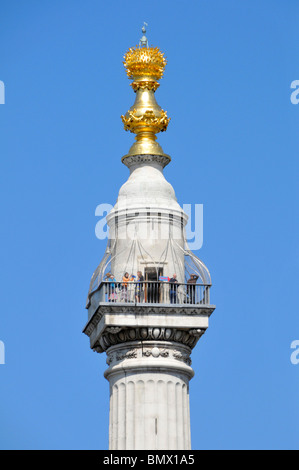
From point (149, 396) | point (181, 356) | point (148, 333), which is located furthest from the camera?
point (181, 356)

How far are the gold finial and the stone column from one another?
1025 centimetres

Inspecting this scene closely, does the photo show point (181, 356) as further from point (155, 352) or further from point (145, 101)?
point (145, 101)

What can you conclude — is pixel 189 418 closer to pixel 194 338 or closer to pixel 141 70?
pixel 194 338

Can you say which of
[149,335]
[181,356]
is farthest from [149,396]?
[149,335]

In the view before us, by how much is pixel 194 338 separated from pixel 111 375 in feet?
13.3

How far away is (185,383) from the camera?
267 feet

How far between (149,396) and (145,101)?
1497 cm

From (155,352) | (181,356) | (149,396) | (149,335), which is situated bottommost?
(149,396)

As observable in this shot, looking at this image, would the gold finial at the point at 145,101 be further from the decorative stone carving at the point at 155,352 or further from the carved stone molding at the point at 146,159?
the decorative stone carving at the point at 155,352

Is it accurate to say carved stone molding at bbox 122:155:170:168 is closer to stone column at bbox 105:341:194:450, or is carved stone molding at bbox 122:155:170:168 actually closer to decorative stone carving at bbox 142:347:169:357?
stone column at bbox 105:341:194:450

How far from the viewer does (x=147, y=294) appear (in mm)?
81250
